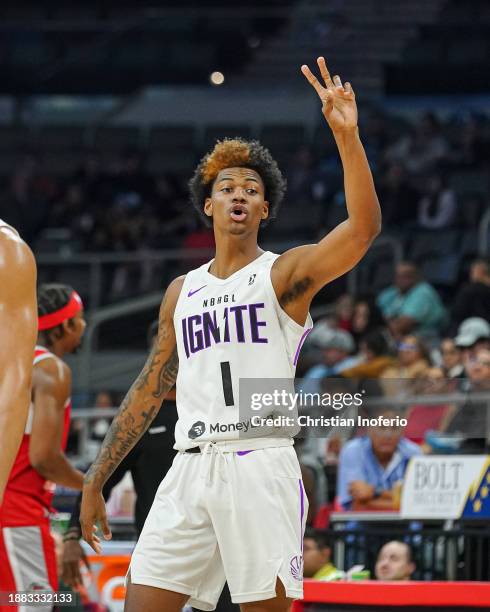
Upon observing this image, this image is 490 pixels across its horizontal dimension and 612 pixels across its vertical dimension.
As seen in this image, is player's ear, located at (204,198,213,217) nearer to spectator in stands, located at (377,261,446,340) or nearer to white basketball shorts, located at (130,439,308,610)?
white basketball shorts, located at (130,439,308,610)

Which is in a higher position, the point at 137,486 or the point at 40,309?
the point at 40,309

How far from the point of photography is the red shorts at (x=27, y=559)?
591 cm

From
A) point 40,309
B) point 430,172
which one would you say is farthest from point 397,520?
point 430,172

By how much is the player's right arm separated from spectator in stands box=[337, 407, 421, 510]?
2.45m

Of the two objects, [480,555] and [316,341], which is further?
[316,341]

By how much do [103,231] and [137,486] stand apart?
10862mm

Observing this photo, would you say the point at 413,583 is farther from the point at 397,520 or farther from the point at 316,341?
the point at 316,341

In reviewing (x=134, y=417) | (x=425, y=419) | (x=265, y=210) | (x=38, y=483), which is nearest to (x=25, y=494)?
(x=38, y=483)

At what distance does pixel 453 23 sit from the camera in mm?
19469

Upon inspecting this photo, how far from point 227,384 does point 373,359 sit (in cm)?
638

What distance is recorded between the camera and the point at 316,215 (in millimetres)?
16078

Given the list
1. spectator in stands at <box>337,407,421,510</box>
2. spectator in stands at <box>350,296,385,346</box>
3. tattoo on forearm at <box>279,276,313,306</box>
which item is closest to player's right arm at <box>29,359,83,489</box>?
tattoo on forearm at <box>279,276,313,306</box>

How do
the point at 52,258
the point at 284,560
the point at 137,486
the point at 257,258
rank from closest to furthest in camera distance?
the point at 284,560 < the point at 257,258 < the point at 137,486 < the point at 52,258

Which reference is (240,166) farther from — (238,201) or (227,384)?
(227,384)
